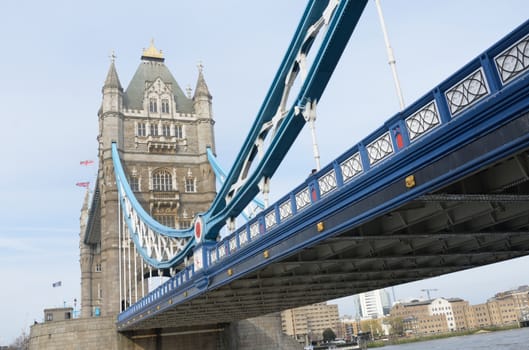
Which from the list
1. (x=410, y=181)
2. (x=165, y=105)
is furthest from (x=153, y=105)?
(x=410, y=181)

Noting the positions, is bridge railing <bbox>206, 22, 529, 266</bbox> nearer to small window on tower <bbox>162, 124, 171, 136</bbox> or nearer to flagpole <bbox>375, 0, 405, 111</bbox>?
flagpole <bbox>375, 0, 405, 111</bbox>

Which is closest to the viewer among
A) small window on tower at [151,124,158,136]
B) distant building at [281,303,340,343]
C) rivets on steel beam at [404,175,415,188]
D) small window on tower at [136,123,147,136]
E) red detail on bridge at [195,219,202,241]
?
rivets on steel beam at [404,175,415,188]

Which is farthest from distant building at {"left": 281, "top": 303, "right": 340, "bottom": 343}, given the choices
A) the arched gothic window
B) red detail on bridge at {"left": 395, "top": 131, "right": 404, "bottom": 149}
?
red detail on bridge at {"left": 395, "top": 131, "right": 404, "bottom": 149}

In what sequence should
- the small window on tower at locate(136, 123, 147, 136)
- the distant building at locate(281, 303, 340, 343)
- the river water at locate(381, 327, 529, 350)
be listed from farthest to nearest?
the distant building at locate(281, 303, 340, 343) < the river water at locate(381, 327, 529, 350) < the small window on tower at locate(136, 123, 147, 136)

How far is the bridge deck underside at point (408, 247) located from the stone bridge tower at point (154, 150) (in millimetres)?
20822

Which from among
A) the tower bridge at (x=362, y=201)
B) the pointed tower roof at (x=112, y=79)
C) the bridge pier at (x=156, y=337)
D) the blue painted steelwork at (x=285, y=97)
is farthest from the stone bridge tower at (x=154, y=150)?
the blue painted steelwork at (x=285, y=97)

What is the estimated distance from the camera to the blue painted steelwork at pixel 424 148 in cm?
681

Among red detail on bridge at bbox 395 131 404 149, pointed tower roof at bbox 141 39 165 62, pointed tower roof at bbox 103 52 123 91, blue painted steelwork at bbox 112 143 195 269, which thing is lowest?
red detail on bridge at bbox 395 131 404 149

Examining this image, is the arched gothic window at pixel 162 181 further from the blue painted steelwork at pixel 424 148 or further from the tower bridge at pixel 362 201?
the blue painted steelwork at pixel 424 148

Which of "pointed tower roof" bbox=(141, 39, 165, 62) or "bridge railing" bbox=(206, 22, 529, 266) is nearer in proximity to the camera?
"bridge railing" bbox=(206, 22, 529, 266)

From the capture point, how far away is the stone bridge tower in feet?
155

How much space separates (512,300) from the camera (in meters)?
155

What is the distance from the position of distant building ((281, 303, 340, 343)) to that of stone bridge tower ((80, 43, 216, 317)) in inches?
4674

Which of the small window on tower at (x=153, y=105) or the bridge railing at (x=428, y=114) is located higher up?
the small window on tower at (x=153, y=105)
